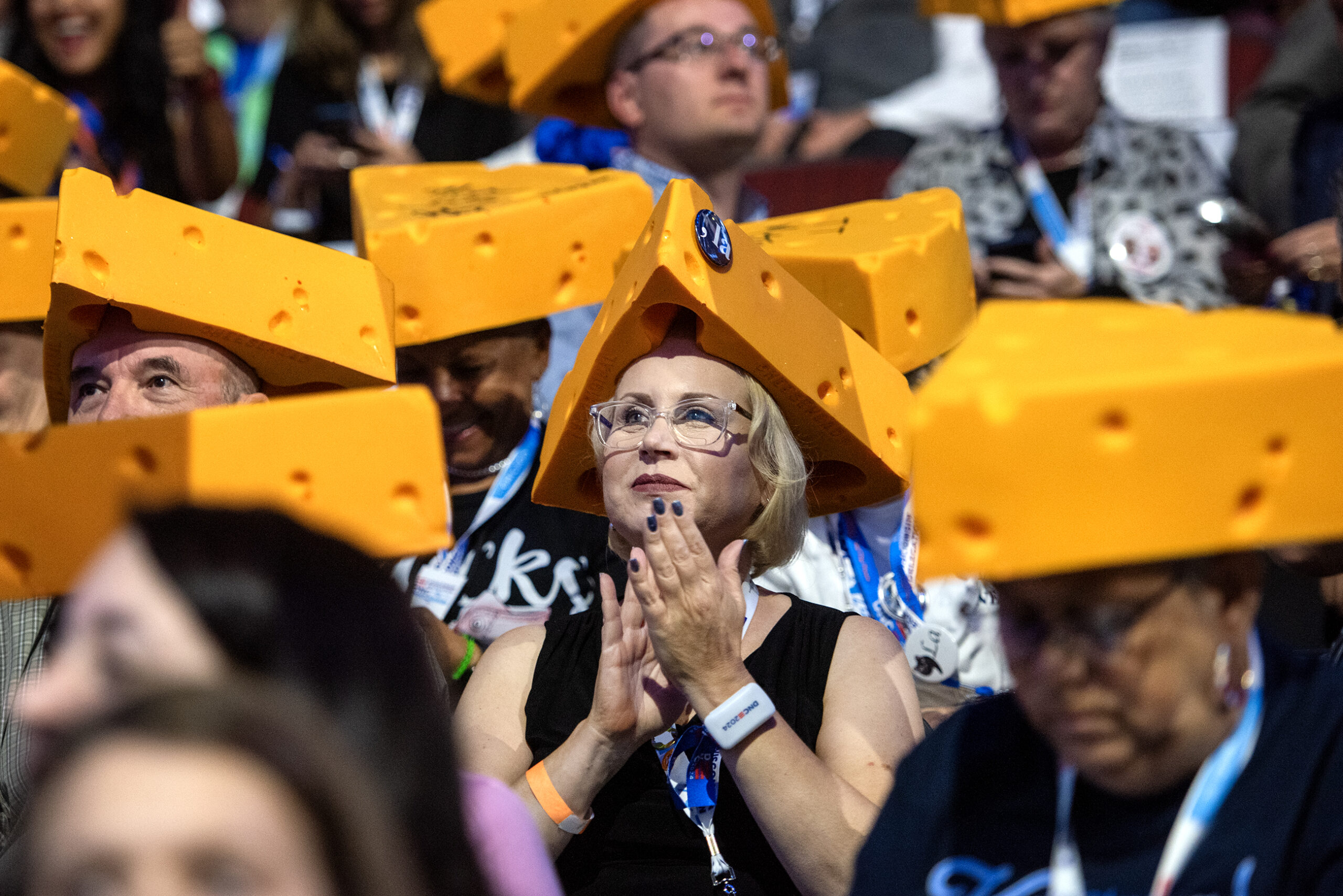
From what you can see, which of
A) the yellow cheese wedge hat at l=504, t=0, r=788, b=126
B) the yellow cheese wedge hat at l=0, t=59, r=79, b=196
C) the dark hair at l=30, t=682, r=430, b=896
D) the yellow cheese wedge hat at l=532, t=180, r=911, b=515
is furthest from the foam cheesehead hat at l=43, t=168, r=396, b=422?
the yellow cheese wedge hat at l=504, t=0, r=788, b=126

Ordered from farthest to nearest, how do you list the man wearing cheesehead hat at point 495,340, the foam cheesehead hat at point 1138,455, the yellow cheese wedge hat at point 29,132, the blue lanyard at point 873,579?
the yellow cheese wedge hat at point 29,132, the man wearing cheesehead hat at point 495,340, the blue lanyard at point 873,579, the foam cheesehead hat at point 1138,455

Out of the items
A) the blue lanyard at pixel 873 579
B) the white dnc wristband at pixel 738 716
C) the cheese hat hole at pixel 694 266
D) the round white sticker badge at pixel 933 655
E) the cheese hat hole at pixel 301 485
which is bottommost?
the round white sticker badge at pixel 933 655

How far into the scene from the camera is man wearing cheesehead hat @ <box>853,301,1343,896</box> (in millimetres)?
1505

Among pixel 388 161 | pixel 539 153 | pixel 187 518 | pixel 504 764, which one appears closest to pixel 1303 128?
pixel 539 153

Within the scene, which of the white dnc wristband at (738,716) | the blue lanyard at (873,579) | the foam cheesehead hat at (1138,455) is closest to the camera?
the foam cheesehead hat at (1138,455)

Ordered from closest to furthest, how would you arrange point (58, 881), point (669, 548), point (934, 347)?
point (58, 881) → point (669, 548) → point (934, 347)

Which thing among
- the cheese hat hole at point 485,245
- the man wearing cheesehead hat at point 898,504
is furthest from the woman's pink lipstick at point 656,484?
the cheese hat hole at point 485,245

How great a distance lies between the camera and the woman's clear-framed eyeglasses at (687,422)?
2.66m

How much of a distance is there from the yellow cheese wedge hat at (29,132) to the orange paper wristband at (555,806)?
252 cm

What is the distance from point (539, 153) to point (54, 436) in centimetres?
311

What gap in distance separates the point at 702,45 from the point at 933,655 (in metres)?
1.96

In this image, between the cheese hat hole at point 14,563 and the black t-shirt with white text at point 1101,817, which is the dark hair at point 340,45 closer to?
the cheese hat hole at point 14,563

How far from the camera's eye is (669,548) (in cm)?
241

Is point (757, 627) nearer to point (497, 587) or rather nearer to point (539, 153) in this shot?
point (497, 587)
